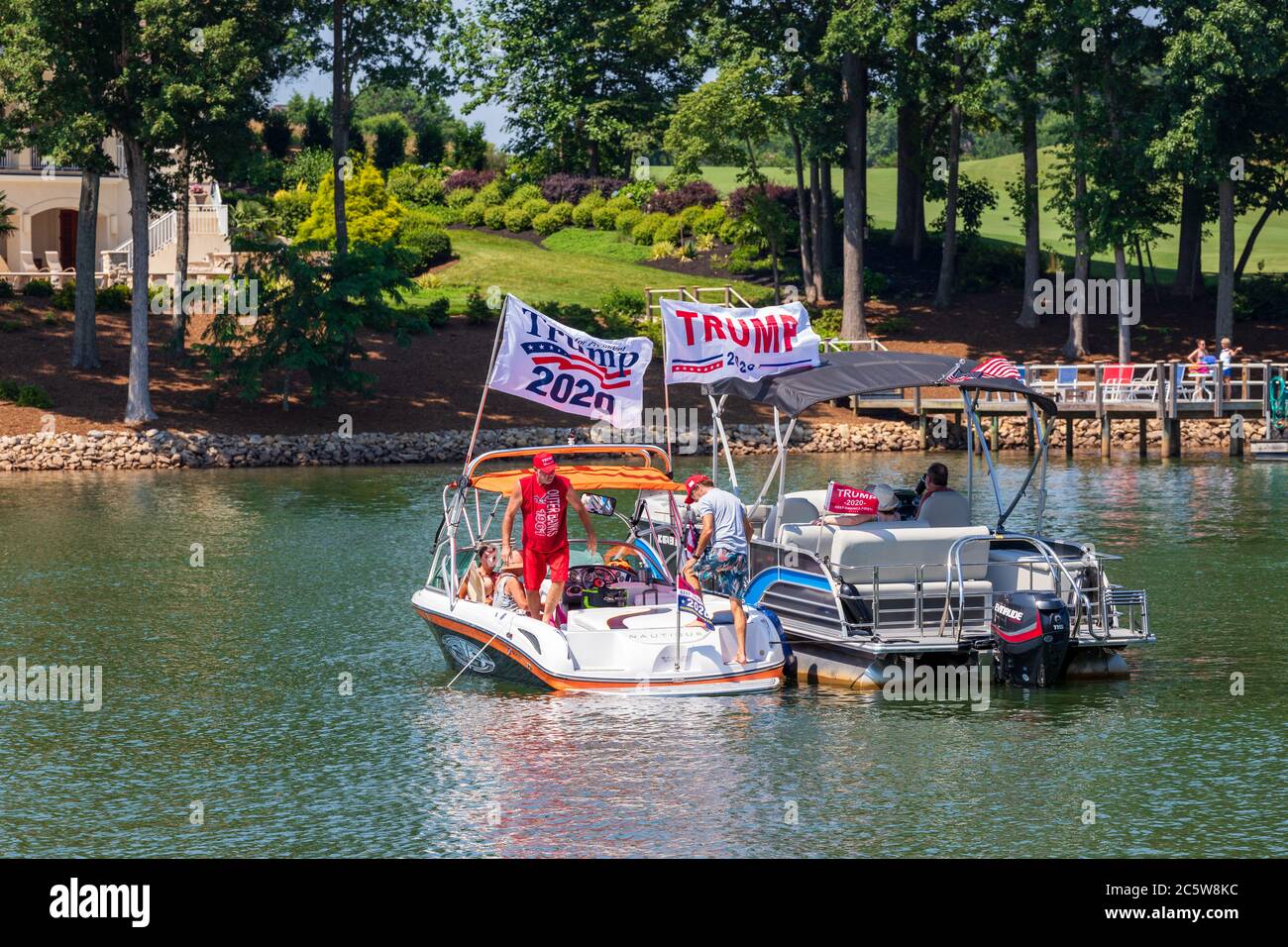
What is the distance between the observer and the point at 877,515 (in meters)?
19.8

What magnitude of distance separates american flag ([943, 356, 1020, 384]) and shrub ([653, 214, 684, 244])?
50.5 meters

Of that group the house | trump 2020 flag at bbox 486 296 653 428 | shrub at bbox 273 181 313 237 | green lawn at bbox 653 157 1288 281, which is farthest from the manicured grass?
trump 2020 flag at bbox 486 296 653 428

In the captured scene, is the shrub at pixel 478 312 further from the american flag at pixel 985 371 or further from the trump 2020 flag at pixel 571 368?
the trump 2020 flag at pixel 571 368

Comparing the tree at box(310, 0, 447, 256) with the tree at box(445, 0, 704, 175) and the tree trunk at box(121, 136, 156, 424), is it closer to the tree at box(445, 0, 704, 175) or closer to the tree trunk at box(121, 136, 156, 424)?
the tree trunk at box(121, 136, 156, 424)

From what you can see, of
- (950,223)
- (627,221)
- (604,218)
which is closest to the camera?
(950,223)

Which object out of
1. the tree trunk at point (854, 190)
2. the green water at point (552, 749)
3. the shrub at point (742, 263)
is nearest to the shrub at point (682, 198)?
the shrub at point (742, 263)

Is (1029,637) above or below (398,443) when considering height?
below

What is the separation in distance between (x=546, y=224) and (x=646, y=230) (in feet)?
16.0

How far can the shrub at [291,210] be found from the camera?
6581cm

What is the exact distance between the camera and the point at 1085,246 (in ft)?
179

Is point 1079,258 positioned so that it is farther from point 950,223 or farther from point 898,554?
point 898,554

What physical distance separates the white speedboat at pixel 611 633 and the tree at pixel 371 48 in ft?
105

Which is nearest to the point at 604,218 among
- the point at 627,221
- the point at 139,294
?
the point at 627,221
